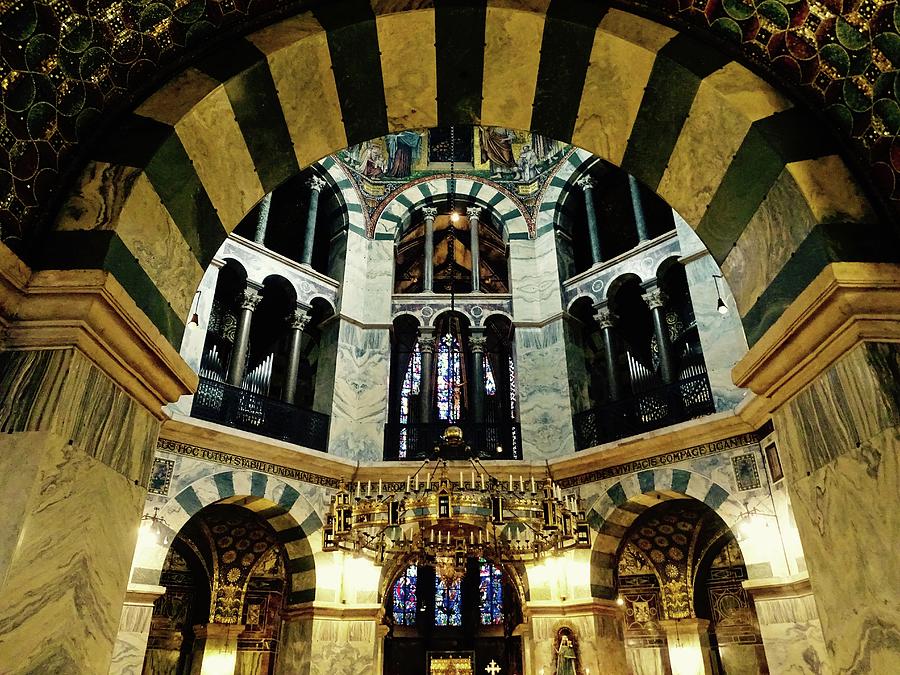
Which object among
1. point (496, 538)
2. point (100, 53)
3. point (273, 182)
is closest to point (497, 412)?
point (496, 538)

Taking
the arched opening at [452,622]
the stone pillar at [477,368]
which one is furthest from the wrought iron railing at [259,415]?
the arched opening at [452,622]

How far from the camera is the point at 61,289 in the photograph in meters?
2.22

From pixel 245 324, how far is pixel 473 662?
8.77m

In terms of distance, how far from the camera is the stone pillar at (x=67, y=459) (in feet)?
6.32

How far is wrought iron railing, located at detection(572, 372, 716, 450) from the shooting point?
9.38m

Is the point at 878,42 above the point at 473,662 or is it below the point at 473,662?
above

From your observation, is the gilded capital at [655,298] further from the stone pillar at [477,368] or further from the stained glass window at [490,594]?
the stained glass window at [490,594]

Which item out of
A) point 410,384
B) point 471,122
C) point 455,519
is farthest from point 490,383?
point 471,122

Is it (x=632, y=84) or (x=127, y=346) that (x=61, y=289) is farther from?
(x=632, y=84)

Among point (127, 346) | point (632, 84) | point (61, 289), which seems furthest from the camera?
point (632, 84)

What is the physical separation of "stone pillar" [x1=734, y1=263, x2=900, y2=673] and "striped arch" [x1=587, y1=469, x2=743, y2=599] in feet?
22.3

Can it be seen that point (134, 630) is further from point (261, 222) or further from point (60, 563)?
point (261, 222)

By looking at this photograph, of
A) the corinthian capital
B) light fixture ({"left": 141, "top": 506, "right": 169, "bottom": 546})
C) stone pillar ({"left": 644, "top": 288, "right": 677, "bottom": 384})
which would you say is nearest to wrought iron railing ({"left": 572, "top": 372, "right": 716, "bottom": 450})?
stone pillar ({"left": 644, "top": 288, "right": 677, "bottom": 384})

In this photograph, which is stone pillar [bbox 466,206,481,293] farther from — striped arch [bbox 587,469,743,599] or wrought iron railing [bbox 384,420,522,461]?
striped arch [bbox 587,469,743,599]
